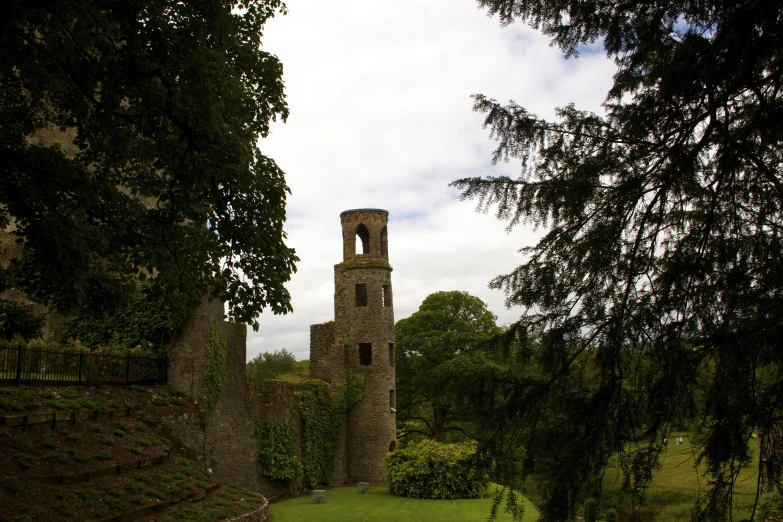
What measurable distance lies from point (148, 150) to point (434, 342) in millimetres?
26493

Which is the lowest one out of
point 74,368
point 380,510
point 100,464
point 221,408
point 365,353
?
point 380,510

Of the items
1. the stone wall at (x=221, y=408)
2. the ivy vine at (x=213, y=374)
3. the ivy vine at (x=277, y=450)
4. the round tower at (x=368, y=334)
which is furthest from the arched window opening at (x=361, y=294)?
the ivy vine at (x=213, y=374)

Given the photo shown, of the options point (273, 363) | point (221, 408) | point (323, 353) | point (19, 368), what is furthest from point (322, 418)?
point (273, 363)

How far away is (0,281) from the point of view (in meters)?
8.80

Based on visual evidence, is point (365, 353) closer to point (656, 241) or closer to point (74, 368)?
point (74, 368)

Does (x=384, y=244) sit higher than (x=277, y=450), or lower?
higher

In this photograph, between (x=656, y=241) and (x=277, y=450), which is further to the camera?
(x=277, y=450)

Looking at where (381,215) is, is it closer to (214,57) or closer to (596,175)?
(214,57)

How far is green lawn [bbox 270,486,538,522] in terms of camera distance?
53.3ft

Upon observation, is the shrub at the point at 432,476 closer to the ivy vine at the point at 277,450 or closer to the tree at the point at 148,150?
the ivy vine at the point at 277,450

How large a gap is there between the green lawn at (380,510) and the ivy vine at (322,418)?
55.3 inches

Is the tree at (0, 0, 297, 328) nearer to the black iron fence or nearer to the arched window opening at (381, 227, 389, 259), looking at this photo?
the black iron fence

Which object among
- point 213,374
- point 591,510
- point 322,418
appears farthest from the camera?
point 322,418

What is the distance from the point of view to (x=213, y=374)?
54.0ft
